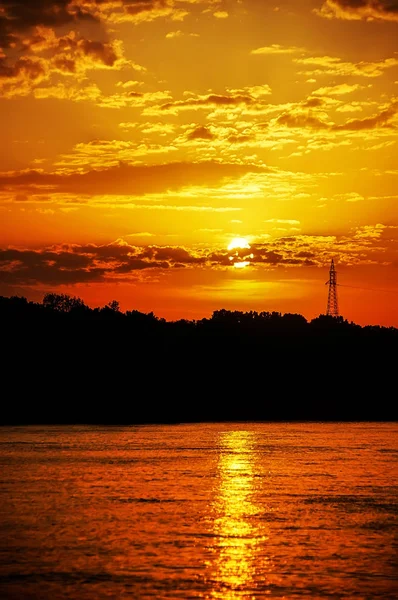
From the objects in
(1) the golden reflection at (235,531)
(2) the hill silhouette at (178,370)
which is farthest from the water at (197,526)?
(2) the hill silhouette at (178,370)

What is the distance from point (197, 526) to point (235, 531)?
1797 millimetres

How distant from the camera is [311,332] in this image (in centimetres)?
19788

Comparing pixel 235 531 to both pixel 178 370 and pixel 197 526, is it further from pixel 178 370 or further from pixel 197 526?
pixel 178 370

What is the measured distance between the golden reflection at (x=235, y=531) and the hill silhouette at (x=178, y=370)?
92748 millimetres

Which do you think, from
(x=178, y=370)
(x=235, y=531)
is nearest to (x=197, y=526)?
(x=235, y=531)

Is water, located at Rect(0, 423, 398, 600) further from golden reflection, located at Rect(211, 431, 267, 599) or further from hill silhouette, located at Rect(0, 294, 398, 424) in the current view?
hill silhouette, located at Rect(0, 294, 398, 424)

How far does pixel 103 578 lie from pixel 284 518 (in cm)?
1508

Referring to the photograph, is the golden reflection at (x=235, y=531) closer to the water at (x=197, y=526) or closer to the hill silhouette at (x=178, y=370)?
the water at (x=197, y=526)

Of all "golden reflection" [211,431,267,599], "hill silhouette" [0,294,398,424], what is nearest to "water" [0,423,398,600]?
"golden reflection" [211,431,267,599]

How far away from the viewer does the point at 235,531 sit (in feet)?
136

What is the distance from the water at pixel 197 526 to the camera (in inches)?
1208

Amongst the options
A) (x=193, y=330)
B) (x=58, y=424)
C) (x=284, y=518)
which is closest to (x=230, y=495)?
(x=284, y=518)

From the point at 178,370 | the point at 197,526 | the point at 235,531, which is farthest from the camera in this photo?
the point at 178,370

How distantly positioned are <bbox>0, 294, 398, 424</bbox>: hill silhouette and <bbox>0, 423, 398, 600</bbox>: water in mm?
85855
